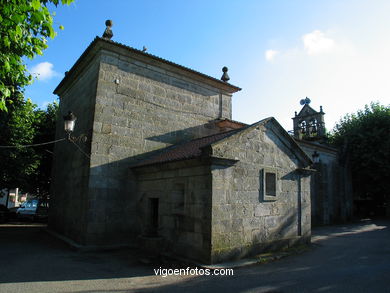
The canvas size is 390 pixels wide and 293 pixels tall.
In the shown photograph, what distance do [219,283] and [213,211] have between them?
1625mm

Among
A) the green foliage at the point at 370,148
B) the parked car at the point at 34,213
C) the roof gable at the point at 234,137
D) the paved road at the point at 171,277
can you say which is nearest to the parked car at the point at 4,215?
the parked car at the point at 34,213

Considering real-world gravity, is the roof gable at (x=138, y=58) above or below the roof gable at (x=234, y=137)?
above

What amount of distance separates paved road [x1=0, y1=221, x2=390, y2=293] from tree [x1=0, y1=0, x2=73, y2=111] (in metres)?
3.63

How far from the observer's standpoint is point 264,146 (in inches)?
327

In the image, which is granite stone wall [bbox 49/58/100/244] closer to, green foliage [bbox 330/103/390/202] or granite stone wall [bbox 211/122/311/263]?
granite stone wall [bbox 211/122/311/263]

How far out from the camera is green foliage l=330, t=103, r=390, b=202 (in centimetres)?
1953

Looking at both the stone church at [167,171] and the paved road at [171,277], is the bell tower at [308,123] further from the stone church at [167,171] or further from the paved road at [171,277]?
the paved road at [171,277]

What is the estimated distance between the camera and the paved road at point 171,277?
17.3ft

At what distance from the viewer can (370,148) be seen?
20.1 m

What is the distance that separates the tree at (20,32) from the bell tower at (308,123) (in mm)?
18437

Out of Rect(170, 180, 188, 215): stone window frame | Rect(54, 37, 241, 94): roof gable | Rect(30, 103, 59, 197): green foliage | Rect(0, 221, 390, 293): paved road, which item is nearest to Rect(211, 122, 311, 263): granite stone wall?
Rect(0, 221, 390, 293): paved road

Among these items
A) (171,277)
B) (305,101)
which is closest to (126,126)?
(171,277)

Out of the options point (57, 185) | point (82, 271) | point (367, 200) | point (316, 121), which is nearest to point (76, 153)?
point (57, 185)

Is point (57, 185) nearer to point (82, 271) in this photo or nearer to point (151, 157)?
point (151, 157)
